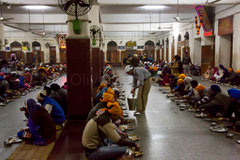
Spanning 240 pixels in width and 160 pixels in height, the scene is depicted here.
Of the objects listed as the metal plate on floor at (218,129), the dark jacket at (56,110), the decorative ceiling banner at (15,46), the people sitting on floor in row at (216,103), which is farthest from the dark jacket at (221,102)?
the decorative ceiling banner at (15,46)

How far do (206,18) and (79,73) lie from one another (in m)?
10.7

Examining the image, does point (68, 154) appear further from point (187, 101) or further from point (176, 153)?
point (187, 101)

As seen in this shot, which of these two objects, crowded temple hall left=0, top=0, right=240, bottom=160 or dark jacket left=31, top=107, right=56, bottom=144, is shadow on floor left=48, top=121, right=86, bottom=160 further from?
dark jacket left=31, top=107, right=56, bottom=144

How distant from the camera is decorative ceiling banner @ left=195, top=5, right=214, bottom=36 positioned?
13.0m

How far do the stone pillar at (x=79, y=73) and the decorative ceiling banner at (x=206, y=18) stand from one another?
949cm

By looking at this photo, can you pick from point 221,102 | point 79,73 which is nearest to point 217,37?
point 221,102

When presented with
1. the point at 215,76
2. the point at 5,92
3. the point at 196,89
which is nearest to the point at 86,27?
the point at 196,89

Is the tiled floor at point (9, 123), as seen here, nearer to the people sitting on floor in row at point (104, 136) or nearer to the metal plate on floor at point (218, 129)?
the people sitting on floor in row at point (104, 136)

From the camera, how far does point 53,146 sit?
12.9 feet

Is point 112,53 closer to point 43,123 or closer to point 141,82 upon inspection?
point 141,82

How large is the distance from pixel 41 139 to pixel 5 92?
484cm

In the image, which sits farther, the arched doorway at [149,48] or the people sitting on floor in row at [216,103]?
the arched doorway at [149,48]

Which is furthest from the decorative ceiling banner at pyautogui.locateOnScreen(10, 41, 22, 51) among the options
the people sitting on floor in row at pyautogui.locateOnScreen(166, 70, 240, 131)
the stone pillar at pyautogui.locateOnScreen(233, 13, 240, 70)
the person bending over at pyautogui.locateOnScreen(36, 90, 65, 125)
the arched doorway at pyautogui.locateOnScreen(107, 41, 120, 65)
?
the person bending over at pyautogui.locateOnScreen(36, 90, 65, 125)

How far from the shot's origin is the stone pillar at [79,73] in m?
5.30
